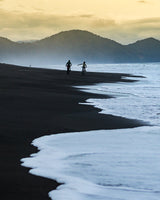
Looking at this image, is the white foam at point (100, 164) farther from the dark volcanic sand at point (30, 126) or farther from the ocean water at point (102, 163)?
the dark volcanic sand at point (30, 126)

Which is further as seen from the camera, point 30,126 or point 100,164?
point 30,126

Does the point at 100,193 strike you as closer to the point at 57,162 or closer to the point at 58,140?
the point at 57,162

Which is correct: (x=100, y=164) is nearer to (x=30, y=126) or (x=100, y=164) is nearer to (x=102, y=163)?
(x=102, y=163)

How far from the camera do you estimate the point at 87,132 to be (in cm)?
1203

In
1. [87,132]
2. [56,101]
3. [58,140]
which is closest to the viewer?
[58,140]

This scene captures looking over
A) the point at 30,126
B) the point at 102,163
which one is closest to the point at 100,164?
the point at 102,163

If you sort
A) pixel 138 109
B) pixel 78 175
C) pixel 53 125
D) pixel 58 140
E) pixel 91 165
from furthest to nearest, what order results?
pixel 138 109 → pixel 53 125 → pixel 58 140 → pixel 91 165 → pixel 78 175

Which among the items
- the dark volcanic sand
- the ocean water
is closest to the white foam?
the ocean water

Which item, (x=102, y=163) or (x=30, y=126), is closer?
(x=102, y=163)

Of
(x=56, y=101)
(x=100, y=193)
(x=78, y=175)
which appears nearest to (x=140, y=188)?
(x=100, y=193)

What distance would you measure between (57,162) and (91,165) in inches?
25.8

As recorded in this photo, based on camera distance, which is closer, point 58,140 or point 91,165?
point 91,165

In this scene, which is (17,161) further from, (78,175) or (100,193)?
(100,193)

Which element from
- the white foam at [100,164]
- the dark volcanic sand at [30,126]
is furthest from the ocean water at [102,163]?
the dark volcanic sand at [30,126]
